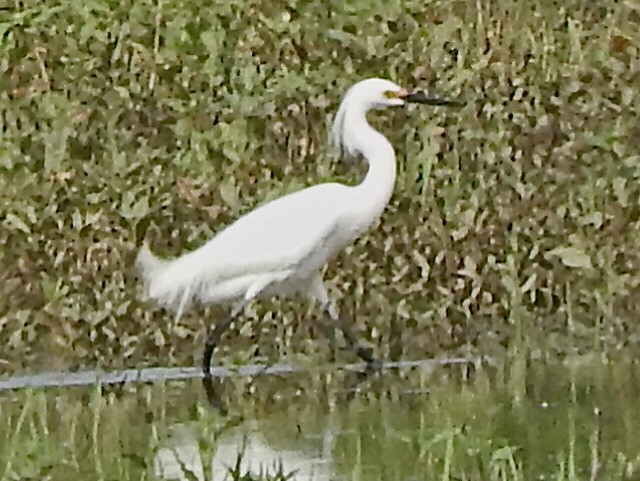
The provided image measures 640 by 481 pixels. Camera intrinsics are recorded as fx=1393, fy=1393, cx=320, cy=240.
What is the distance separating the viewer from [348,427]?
4.75 feet

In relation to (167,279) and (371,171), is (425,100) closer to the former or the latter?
(371,171)

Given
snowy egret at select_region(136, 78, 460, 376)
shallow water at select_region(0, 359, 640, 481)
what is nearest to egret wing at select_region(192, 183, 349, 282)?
snowy egret at select_region(136, 78, 460, 376)

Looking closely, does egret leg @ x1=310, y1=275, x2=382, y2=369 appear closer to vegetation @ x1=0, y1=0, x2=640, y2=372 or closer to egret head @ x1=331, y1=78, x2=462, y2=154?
vegetation @ x1=0, y1=0, x2=640, y2=372

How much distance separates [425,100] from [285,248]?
0.88ft

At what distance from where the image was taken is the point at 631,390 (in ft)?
5.06

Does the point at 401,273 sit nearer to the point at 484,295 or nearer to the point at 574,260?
the point at 484,295

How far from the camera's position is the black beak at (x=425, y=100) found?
163 cm

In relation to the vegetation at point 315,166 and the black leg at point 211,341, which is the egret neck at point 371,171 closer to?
the vegetation at point 315,166

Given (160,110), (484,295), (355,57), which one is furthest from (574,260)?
(160,110)

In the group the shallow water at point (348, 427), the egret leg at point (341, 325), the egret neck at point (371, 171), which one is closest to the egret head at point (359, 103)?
the egret neck at point (371, 171)

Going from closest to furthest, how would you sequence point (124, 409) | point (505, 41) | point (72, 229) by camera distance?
point (124, 409) → point (72, 229) → point (505, 41)

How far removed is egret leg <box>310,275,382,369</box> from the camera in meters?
1.56

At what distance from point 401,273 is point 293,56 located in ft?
0.95

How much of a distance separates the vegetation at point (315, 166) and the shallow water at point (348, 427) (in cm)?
5
